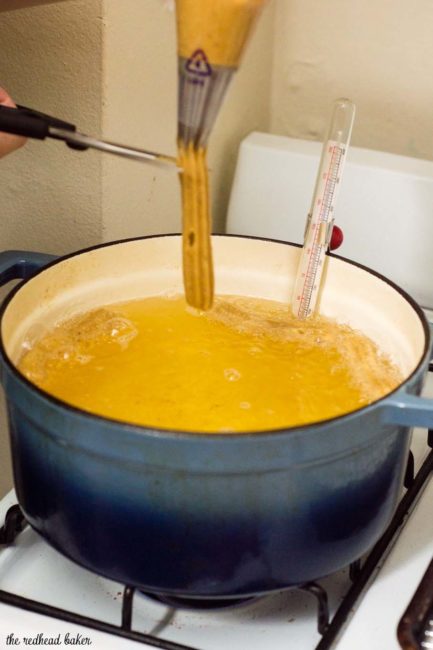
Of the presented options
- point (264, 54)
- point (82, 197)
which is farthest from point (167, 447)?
point (264, 54)

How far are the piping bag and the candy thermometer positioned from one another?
19 centimetres

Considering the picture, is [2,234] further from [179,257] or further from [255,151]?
[255,151]

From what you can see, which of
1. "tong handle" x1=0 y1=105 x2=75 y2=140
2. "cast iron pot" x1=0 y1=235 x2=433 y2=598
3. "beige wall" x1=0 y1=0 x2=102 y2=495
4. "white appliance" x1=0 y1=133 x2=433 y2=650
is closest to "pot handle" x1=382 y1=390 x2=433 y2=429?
"cast iron pot" x1=0 y1=235 x2=433 y2=598

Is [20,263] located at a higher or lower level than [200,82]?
lower

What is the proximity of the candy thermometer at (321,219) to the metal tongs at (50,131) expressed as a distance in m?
0.24

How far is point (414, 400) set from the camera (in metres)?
0.61

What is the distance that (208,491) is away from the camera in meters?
0.59

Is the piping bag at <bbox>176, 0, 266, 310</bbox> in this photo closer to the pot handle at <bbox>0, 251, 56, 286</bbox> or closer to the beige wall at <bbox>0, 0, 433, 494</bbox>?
the beige wall at <bbox>0, 0, 433, 494</bbox>

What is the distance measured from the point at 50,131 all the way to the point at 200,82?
12 centimetres

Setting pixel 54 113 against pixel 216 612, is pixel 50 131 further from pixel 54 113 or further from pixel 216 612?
pixel 216 612

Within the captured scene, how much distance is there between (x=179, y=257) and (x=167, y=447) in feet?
1.14

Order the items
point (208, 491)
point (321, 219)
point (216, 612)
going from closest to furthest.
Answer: point (208, 491)
point (216, 612)
point (321, 219)

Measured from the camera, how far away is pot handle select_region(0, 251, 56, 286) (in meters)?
0.80

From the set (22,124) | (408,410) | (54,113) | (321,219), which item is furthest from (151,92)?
(408,410)
